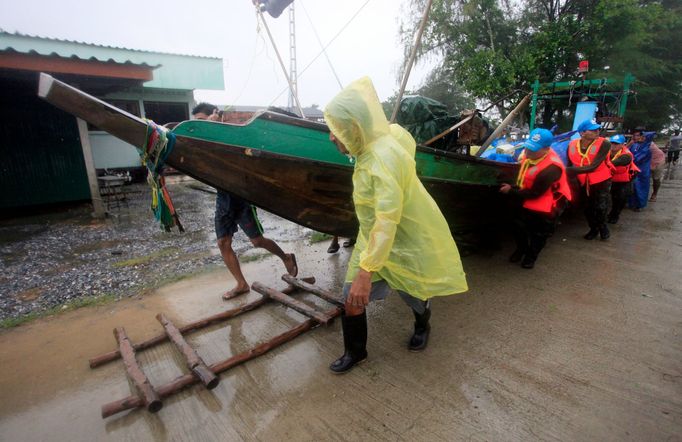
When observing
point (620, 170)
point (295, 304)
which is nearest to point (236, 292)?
point (295, 304)

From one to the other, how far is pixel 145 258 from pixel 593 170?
6.04 meters

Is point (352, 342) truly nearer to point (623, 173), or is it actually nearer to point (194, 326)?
point (194, 326)

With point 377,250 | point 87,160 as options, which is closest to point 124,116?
point 377,250

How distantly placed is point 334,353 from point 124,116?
2146 mm

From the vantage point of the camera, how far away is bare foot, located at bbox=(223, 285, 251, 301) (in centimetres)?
342

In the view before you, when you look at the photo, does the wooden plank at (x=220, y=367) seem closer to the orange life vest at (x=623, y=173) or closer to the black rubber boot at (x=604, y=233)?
the black rubber boot at (x=604, y=233)

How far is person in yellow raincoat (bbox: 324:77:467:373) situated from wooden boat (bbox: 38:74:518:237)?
31.4 inches

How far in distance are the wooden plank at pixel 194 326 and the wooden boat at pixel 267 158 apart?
878 millimetres

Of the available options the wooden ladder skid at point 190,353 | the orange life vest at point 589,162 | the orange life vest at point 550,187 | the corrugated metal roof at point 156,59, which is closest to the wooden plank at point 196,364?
the wooden ladder skid at point 190,353

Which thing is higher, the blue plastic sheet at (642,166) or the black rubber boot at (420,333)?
the blue plastic sheet at (642,166)

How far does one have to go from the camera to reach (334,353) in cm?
254

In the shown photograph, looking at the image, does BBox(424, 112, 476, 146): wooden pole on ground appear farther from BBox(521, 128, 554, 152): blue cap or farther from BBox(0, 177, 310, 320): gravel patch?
BBox(0, 177, 310, 320): gravel patch

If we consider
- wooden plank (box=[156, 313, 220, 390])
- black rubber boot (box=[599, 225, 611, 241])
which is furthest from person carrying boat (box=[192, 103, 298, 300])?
black rubber boot (box=[599, 225, 611, 241])

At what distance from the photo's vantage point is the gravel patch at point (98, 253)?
12.0ft
